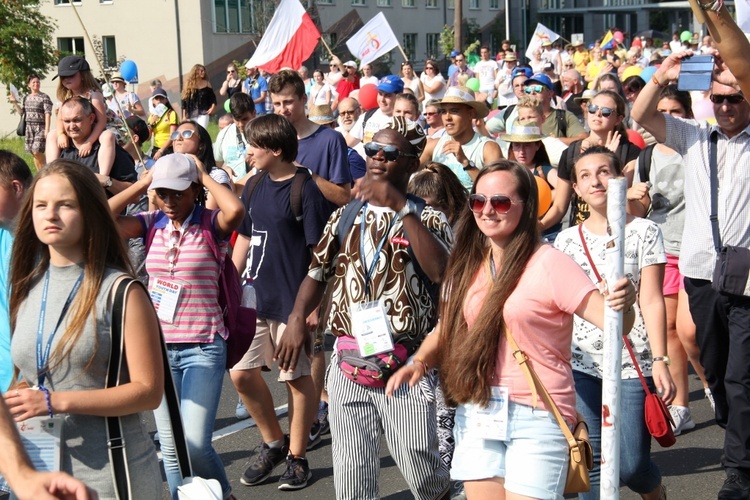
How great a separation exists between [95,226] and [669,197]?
14.2 feet

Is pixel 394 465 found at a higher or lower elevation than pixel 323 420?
lower

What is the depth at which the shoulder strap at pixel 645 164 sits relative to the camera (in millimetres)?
6691

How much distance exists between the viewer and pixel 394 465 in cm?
598

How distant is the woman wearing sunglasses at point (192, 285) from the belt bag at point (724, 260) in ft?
7.72

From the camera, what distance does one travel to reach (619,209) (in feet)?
11.1

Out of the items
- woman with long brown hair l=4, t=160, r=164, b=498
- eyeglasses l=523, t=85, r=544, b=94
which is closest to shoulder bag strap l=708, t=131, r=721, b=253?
woman with long brown hair l=4, t=160, r=164, b=498

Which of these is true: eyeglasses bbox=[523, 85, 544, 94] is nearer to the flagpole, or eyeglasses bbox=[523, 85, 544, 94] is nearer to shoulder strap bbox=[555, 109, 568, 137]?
shoulder strap bbox=[555, 109, 568, 137]

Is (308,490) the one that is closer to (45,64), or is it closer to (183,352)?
(183,352)

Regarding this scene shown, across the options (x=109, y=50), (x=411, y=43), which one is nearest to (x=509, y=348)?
(x=109, y=50)

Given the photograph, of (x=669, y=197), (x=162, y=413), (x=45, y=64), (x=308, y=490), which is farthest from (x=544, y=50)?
(x=162, y=413)

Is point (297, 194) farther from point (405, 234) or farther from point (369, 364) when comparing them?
point (369, 364)

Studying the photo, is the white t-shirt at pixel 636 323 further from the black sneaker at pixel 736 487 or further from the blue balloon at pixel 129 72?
the blue balloon at pixel 129 72

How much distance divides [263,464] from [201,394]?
122 centimetres

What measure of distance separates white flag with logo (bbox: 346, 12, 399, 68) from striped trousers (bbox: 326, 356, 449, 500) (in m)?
13.8
